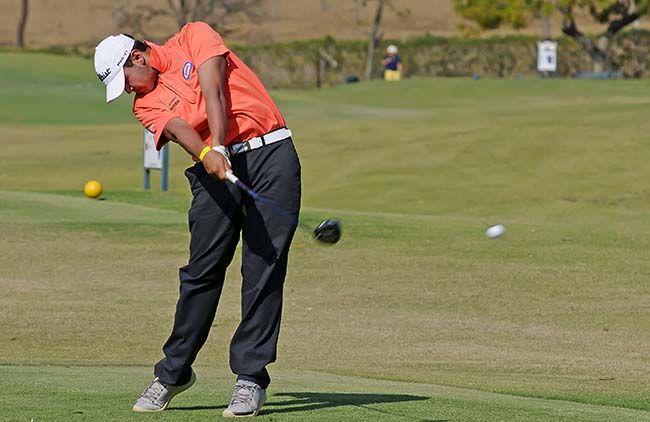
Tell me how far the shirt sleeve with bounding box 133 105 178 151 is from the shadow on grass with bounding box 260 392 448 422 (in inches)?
55.0

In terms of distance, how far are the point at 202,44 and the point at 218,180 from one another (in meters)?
0.63

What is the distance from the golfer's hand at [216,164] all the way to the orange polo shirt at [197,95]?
0.22m

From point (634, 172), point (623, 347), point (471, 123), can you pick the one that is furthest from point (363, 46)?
point (623, 347)

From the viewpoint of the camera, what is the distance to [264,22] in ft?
311

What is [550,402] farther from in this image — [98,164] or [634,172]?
[98,164]

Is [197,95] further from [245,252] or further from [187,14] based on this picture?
[187,14]

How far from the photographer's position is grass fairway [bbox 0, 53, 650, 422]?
24.8 feet

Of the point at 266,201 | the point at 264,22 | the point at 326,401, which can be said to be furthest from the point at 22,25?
the point at 266,201

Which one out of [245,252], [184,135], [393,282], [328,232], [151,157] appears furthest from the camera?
[151,157]

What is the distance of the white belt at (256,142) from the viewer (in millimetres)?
6324

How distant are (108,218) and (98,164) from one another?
36.0 feet

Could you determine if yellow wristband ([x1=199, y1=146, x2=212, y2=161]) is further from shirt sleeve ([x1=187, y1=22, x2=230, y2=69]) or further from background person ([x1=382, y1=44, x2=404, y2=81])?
background person ([x1=382, y1=44, x2=404, y2=81])

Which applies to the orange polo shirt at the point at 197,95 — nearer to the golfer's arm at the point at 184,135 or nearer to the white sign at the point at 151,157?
the golfer's arm at the point at 184,135

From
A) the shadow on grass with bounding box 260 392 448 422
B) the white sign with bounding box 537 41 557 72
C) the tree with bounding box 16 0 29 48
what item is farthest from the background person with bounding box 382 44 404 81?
the shadow on grass with bounding box 260 392 448 422
